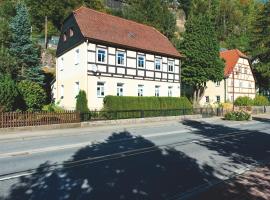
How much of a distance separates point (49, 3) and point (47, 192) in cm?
5594

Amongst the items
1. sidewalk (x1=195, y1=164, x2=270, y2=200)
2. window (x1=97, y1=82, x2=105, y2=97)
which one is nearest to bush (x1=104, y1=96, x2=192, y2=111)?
window (x1=97, y1=82, x2=105, y2=97)

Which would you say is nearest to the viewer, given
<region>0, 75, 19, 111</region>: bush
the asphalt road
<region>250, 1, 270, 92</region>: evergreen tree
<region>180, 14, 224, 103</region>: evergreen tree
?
Result: the asphalt road

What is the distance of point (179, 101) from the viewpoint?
1438 inches

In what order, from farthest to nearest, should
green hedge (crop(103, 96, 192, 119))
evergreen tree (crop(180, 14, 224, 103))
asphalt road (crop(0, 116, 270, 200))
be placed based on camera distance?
evergreen tree (crop(180, 14, 224, 103)), green hedge (crop(103, 96, 192, 119)), asphalt road (crop(0, 116, 270, 200))

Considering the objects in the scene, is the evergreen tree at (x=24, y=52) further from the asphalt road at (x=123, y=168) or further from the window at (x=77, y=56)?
the asphalt road at (x=123, y=168)

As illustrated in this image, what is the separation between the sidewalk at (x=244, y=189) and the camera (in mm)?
6346

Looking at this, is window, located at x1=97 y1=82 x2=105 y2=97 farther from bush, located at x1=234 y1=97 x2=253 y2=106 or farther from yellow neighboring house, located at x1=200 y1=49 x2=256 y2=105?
yellow neighboring house, located at x1=200 y1=49 x2=256 y2=105

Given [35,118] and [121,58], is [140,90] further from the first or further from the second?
[35,118]

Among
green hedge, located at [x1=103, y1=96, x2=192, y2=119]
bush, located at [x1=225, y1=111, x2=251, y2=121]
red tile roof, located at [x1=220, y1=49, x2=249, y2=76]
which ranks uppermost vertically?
red tile roof, located at [x1=220, y1=49, x2=249, y2=76]

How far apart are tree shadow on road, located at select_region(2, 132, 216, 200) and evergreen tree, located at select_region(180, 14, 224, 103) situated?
33.7m

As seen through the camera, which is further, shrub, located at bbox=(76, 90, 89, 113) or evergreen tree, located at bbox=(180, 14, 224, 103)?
evergreen tree, located at bbox=(180, 14, 224, 103)

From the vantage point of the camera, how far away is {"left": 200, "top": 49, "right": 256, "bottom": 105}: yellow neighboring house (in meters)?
53.7

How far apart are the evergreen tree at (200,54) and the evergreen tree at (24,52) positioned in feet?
65.0

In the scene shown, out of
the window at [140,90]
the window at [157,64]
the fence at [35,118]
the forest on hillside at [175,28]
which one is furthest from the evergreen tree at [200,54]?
the fence at [35,118]
